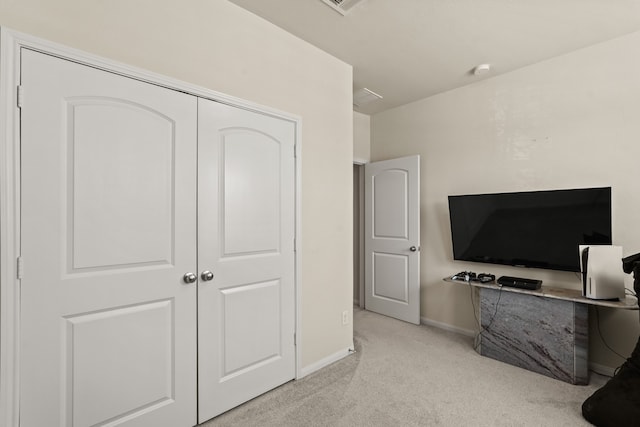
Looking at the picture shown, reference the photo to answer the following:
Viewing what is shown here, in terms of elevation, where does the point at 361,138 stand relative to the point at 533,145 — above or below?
above

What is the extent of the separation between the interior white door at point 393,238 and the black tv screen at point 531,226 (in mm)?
512

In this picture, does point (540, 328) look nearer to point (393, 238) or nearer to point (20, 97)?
point (393, 238)

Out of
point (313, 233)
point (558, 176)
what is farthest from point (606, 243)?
point (313, 233)

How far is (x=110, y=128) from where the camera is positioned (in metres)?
1.55

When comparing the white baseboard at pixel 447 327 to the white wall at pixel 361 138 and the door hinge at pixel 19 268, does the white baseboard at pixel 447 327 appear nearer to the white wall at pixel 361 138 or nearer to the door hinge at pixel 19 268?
the white wall at pixel 361 138

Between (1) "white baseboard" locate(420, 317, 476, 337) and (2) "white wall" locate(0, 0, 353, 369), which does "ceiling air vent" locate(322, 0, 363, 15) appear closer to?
(2) "white wall" locate(0, 0, 353, 369)

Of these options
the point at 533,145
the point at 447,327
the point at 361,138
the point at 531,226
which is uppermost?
the point at 361,138

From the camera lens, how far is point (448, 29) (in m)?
2.35

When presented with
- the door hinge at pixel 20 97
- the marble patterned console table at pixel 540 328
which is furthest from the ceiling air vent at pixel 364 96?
the door hinge at pixel 20 97

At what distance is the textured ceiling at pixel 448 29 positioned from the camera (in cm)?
209

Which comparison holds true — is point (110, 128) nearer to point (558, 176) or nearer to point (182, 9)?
point (182, 9)

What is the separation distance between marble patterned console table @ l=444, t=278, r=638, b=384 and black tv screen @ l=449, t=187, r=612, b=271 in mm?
308

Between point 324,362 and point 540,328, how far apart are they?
180cm

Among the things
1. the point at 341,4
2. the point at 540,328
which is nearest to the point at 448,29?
the point at 341,4
